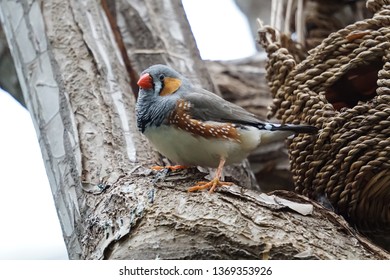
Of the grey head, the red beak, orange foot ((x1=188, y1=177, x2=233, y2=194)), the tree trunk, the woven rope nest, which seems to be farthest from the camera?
the red beak

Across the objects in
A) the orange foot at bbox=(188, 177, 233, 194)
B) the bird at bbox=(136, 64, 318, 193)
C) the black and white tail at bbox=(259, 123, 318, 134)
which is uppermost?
the bird at bbox=(136, 64, 318, 193)

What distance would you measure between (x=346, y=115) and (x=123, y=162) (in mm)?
679

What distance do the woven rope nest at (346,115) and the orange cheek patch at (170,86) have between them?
332mm

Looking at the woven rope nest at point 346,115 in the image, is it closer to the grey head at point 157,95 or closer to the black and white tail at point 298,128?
the black and white tail at point 298,128

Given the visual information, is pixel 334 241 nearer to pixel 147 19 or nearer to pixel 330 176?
pixel 330 176

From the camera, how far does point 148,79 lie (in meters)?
2.26

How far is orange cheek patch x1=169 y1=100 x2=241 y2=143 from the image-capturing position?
2.11 m

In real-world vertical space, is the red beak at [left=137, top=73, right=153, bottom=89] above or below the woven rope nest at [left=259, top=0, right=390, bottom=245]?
above

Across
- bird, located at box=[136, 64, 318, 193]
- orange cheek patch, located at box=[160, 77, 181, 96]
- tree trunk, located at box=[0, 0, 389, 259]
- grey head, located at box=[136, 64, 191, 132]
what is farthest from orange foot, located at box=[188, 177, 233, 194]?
orange cheek patch, located at box=[160, 77, 181, 96]

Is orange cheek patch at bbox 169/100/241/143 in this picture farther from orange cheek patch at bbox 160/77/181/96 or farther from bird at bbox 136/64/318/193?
orange cheek patch at bbox 160/77/181/96

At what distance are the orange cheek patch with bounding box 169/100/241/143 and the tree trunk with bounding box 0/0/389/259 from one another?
0.46ft

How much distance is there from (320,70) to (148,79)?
536mm

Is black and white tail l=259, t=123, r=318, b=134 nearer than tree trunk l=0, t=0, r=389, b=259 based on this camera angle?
No

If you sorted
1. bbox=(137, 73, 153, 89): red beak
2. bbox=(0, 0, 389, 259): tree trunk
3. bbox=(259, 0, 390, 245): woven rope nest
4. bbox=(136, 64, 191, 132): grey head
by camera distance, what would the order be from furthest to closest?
bbox=(137, 73, 153, 89): red beak
bbox=(136, 64, 191, 132): grey head
bbox=(259, 0, 390, 245): woven rope nest
bbox=(0, 0, 389, 259): tree trunk
